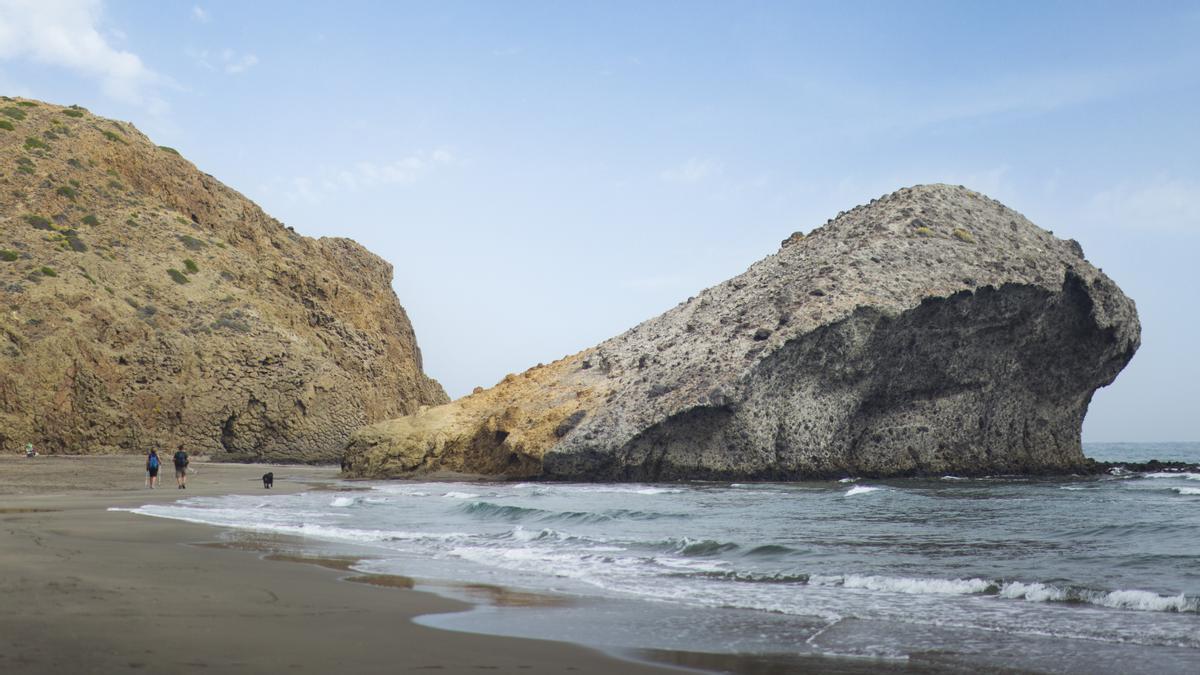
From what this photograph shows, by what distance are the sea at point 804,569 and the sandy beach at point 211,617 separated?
2.13ft

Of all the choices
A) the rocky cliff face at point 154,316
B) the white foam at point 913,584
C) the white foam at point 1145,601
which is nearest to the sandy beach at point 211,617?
the white foam at point 913,584

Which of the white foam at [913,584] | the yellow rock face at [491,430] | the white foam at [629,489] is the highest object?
the yellow rock face at [491,430]

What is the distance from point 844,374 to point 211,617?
26.8 m

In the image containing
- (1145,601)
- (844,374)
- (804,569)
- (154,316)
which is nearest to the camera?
(1145,601)

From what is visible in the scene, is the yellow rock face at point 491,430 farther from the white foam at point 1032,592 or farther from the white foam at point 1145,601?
the white foam at point 1145,601

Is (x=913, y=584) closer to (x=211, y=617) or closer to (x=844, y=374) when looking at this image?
(x=211, y=617)

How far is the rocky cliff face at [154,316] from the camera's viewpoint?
43.5 meters

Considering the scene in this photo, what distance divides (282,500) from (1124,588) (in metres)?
18.7

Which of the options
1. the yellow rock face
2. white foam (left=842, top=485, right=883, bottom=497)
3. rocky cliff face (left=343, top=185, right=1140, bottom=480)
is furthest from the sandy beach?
the yellow rock face

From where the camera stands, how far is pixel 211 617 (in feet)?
24.0

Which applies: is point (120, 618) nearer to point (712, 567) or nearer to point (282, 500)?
point (712, 567)

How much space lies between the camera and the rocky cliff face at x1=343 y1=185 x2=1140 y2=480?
31.1 meters

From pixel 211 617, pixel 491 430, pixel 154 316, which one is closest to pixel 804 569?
pixel 211 617

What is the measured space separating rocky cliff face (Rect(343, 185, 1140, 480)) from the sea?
23.7 ft
